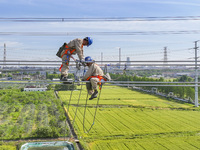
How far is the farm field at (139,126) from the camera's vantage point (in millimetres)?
16188

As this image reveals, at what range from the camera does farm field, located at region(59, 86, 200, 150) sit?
16188 mm

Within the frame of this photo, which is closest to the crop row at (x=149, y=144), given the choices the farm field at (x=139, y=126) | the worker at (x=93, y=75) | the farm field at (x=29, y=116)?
the farm field at (x=139, y=126)

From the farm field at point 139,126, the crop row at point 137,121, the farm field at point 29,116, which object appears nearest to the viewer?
the farm field at point 139,126

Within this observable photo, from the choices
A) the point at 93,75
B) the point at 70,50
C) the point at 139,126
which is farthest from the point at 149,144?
the point at 70,50

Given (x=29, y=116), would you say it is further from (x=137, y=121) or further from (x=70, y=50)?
(x=70, y=50)

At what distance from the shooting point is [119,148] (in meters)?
15.2

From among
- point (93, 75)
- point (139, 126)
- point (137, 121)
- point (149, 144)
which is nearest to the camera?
point (93, 75)

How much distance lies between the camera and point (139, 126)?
20.5 metres

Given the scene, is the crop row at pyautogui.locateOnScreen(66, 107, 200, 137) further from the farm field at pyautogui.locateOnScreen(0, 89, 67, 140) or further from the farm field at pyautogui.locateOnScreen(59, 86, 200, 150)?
the farm field at pyautogui.locateOnScreen(0, 89, 67, 140)

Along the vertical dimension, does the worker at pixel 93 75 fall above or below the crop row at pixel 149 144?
above

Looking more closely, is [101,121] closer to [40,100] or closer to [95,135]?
[95,135]

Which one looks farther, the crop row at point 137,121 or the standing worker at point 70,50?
the crop row at point 137,121

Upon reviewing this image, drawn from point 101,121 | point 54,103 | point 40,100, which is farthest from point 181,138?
point 40,100

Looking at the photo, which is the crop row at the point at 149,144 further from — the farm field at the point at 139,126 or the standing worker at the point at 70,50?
the standing worker at the point at 70,50
